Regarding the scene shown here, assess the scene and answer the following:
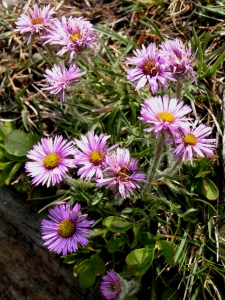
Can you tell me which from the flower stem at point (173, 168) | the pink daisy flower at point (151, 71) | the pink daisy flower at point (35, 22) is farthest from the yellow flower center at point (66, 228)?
the pink daisy flower at point (35, 22)

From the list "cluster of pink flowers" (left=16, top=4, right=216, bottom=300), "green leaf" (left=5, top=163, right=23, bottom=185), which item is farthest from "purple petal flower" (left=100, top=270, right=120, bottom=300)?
"green leaf" (left=5, top=163, right=23, bottom=185)

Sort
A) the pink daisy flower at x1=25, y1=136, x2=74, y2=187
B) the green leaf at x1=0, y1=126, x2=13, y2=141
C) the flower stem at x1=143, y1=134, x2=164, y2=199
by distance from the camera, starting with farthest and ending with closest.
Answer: the green leaf at x1=0, y1=126, x2=13, y2=141 → the pink daisy flower at x1=25, y1=136, x2=74, y2=187 → the flower stem at x1=143, y1=134, x2=164, y2=199

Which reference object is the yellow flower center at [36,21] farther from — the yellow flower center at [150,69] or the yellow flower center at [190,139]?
the yellow flower center at [190,139]

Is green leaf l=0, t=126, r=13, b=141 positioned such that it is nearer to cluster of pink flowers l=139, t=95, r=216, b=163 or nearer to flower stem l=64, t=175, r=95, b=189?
flower stem l=64, t=175, r=95, b=189

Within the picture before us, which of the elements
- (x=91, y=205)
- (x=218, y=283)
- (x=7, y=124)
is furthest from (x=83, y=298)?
(x=7, y=124)

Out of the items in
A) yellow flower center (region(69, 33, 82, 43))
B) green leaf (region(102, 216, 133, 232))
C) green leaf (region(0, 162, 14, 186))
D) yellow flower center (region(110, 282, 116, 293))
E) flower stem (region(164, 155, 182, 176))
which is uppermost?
yellow flower center (region(69, 33, 82, 43))
